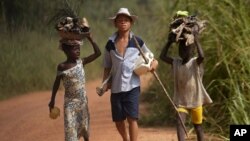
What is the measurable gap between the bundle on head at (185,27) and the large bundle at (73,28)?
0.91 meters

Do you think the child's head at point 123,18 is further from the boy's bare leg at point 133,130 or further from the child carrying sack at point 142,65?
the boy's bare leg at point 133,130

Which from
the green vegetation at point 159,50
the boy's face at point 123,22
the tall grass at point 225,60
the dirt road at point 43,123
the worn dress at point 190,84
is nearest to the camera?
the worn dress at point 190,84

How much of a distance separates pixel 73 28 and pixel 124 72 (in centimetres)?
70

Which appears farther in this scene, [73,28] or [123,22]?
[123,22]

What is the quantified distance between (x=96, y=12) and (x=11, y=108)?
9.50 m

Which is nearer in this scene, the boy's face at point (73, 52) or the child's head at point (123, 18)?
the boy's face at point (73, 52)

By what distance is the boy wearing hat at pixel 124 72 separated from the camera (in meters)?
5.63

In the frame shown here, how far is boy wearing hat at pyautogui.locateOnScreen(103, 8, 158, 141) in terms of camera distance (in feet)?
18.5

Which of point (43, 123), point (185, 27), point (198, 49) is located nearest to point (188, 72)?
point (198, 49)

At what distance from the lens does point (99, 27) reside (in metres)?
17.5

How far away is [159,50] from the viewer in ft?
30.3

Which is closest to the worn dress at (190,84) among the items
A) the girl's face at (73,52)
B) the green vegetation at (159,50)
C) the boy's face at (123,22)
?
the boy's face at (123,22)

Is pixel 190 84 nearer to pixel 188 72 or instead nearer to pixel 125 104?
pixel 188 72

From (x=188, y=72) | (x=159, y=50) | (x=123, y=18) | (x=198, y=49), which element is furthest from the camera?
(x=159, y=50)
